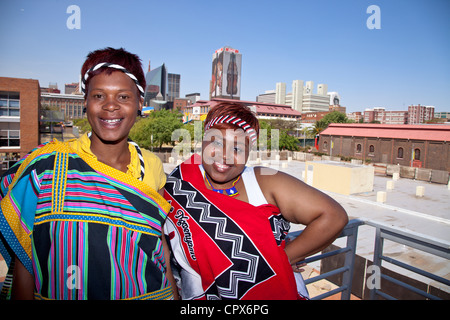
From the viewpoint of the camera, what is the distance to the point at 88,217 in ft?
4.45

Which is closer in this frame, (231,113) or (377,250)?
(231,113)

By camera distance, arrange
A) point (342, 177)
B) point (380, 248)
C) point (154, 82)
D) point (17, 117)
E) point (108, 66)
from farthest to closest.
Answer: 1. point (154, 82)
2. point (17, 117)
3. point (342, 177)
4. point (380, 248)
5. point (108, 66)

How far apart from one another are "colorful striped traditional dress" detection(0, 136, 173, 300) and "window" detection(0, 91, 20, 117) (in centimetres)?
2816

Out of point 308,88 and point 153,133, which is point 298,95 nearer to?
point 308,88

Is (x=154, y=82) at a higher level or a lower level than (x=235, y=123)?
higher

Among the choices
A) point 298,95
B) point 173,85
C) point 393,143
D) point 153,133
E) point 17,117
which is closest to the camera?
point 17,117

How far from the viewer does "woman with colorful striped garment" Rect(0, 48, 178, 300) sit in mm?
1303

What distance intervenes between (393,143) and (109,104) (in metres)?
40.1

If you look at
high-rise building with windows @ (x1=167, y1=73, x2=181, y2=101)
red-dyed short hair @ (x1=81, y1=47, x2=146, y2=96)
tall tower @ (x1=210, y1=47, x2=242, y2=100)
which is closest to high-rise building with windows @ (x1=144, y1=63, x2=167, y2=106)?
high-rise building with windows @ (x1=167, y1=73, x2=181, y2=101)

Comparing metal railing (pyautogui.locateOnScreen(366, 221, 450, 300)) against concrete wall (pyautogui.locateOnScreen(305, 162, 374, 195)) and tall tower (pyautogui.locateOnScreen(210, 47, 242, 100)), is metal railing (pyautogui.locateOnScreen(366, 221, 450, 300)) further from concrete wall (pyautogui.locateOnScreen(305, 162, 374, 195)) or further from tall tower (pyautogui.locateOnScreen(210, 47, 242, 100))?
tall tower (pyautogui.locateOnScreen(210, 47, 242, 100))

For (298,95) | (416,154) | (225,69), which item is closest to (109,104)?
(416,154)
